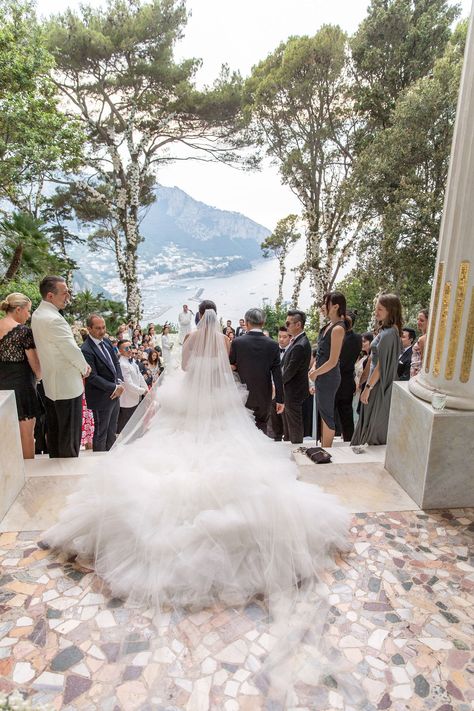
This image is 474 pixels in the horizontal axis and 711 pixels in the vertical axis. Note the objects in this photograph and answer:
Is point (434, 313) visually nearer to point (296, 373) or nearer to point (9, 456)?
point (296, 373)

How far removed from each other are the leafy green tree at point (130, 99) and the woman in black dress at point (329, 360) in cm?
1053

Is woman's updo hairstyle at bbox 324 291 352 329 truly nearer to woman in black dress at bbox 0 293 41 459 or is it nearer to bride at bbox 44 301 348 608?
bride at bbox 44 301 348 608

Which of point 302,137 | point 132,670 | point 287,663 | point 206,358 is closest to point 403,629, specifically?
point 287,663

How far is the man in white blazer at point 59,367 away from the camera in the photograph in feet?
10.6

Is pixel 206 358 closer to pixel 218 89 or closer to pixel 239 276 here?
pixel 218 89

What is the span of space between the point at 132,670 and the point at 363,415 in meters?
2.75

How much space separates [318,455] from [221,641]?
1716 mm

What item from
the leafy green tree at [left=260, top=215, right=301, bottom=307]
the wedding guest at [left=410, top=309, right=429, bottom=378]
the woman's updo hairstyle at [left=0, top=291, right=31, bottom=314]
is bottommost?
the wedding guest at [left=410, top=309, right=429, bottom=378]

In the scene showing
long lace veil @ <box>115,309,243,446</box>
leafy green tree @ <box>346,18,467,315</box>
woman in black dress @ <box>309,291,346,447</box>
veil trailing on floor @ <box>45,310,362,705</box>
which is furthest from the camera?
leafy green tree @ <box>346,18,467,315</box>

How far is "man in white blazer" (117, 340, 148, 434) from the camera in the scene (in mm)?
4777

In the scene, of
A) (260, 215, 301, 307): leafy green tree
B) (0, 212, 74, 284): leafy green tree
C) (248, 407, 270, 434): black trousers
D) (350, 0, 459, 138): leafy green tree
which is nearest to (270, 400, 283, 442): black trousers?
(248, 407, 270, 434): black trousers

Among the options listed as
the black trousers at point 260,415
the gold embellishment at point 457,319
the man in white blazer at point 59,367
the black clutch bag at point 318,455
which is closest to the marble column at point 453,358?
the gold embellishment at point 457,319

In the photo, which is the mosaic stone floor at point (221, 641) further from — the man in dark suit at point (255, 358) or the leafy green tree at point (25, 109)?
the leafy green tree at point (25, 109)

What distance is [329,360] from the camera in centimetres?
366
